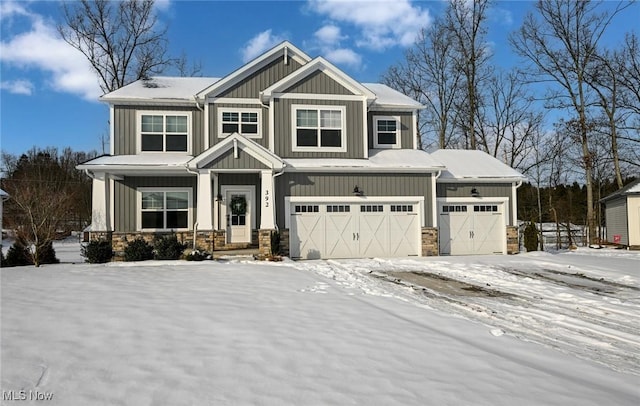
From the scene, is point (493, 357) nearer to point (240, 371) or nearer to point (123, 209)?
point (240, 371)

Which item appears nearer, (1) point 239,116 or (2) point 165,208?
(2) point 165,208

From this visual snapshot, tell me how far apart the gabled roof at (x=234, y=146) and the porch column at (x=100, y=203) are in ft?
11.0

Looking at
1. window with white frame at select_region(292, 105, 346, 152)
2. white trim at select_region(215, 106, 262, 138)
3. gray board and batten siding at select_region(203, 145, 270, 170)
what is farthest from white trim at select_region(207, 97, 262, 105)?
gray board and batten siding at select_region(203, 145, 270, 170)

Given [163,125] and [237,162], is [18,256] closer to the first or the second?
[163,125]

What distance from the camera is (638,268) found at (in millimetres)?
12961

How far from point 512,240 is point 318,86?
9474 millimetres

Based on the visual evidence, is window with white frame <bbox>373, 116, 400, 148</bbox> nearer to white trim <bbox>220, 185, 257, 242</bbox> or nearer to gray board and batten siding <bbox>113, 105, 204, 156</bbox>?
white trim <bbox>220, 185, 257, 242</bbox>

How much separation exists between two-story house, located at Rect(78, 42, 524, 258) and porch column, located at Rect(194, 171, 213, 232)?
1.01 meters

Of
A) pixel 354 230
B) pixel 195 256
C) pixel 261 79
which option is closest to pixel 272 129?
pixel 261 79

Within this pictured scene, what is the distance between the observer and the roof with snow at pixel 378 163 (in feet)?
49.3

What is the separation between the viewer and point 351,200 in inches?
603

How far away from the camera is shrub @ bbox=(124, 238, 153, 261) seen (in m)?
12.4

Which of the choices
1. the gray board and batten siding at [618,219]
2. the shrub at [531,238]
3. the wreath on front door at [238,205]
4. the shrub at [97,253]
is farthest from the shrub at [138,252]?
the gray board and batten siding at [618,219]

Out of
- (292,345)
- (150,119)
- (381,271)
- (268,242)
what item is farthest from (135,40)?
(292,345)
